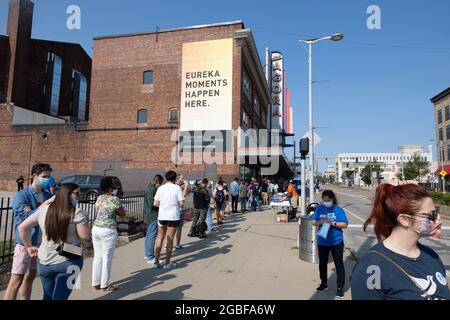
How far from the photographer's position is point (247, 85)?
30344 millimetres

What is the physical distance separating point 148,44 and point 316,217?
28467 millimetres

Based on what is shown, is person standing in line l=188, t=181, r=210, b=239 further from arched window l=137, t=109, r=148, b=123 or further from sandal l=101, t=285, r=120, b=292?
arched window l=137, t=109, r=148, b=123

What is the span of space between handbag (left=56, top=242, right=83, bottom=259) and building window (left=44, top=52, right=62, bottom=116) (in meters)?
44.8

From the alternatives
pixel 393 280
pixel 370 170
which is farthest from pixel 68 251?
pixel 370 170

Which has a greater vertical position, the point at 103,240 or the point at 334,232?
the point at 334,232

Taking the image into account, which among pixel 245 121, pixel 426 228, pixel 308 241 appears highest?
pixel 245 121

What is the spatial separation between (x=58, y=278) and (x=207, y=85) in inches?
972

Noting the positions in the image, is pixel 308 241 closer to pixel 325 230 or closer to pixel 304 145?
pixel 325 230

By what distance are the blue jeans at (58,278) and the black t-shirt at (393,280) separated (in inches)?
110

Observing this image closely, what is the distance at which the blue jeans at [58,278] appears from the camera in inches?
121

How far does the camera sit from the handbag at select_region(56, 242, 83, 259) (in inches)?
122

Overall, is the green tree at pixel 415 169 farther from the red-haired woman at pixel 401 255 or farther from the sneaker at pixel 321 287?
the red-haired woman at pixel 401 255

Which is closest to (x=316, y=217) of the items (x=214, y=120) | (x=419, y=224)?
(x=419, y=224)
